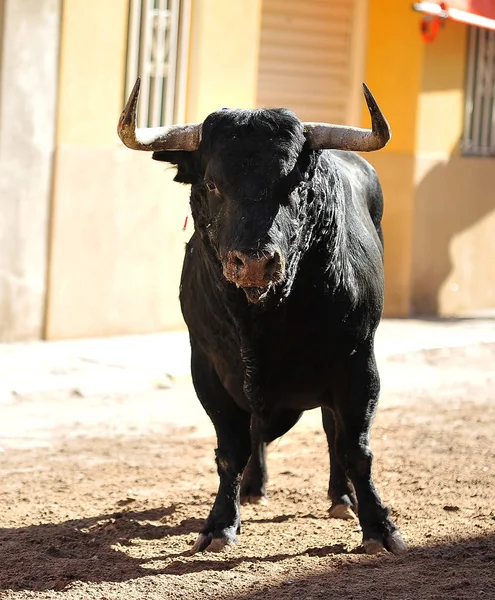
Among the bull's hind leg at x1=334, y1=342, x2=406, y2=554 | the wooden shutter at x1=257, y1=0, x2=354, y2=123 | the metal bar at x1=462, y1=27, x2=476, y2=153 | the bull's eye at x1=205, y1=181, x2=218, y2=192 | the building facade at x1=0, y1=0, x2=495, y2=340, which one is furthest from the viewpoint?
the metal bar at x1=462, y1=27, x2=476, y2=153

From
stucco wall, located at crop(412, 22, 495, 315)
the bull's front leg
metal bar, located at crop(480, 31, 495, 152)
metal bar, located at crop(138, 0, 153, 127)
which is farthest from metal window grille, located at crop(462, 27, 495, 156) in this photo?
the bull's front leg

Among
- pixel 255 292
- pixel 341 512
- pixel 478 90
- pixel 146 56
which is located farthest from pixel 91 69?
pixel 255 292

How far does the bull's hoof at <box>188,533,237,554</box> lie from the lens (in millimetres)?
5375

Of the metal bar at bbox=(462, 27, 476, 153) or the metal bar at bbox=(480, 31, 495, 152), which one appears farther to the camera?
the metal bar at bbox=(480, 31, 495, 152)

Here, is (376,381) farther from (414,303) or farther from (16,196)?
(414,303)

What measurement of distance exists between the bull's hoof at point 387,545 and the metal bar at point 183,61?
6669 millimetres

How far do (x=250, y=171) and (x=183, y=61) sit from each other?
6.70 metres

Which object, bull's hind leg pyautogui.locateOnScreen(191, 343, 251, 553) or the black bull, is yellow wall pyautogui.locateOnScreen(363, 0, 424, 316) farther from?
bull's hind leg pyautogui.locateOnScreen(191, 343, 251, 553)

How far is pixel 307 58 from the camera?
13000 millimetres

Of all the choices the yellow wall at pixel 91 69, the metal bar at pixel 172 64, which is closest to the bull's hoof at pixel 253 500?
the yellow wall at pixel 91 69

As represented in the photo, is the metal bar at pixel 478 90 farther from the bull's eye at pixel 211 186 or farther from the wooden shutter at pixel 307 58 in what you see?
the bull's eye at pixel 211 186

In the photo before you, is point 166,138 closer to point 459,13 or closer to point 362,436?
point 362,436

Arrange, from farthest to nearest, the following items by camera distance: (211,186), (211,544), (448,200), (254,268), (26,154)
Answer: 1. (448,200)
2. (26,154)
3. (211,544)
4. (211,186)
5. (254,268)

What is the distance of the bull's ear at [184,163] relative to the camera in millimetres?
5242
